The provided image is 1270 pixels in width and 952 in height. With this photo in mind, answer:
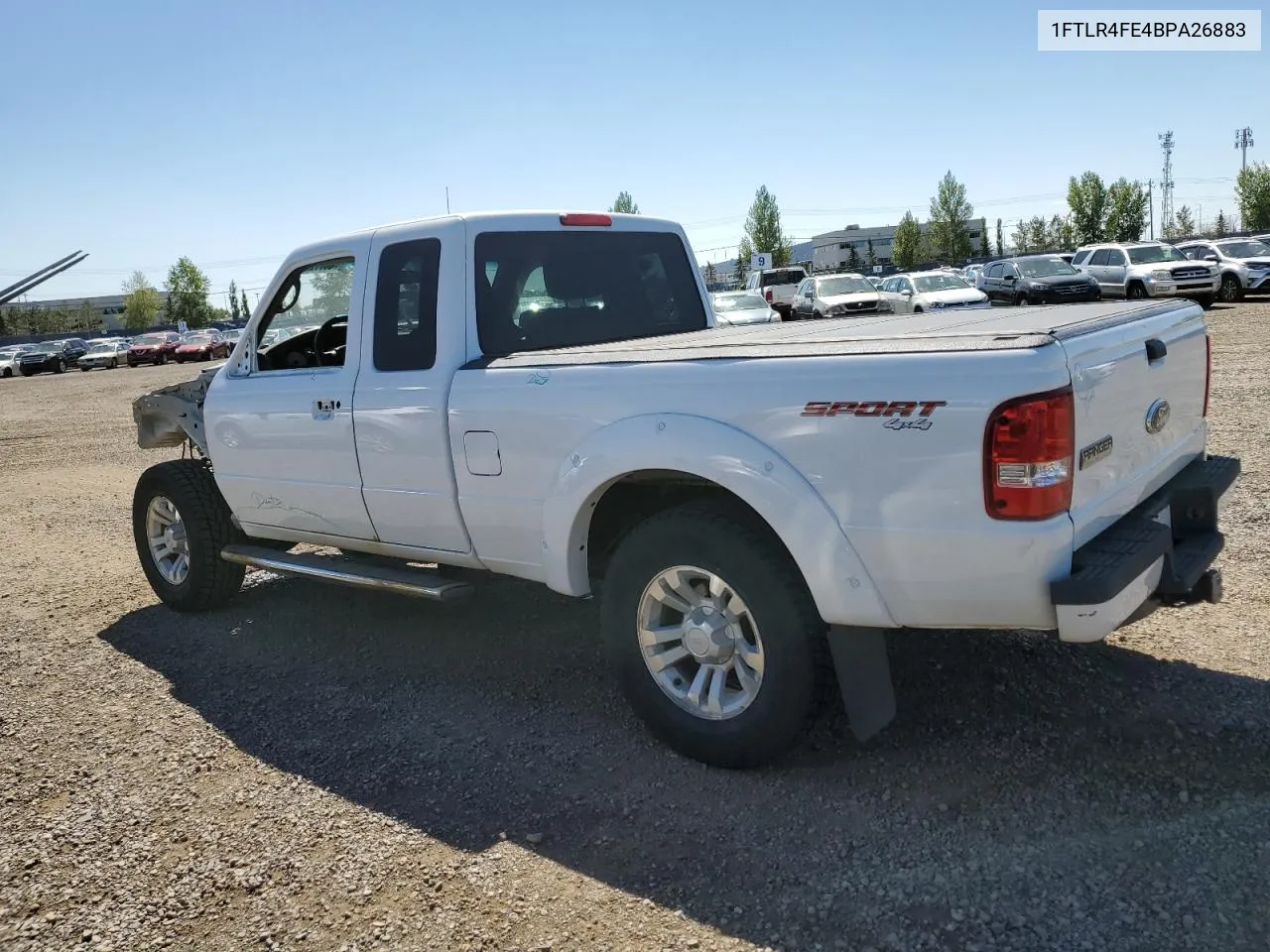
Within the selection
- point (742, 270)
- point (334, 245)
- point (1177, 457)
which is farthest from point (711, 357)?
point (742, 270)

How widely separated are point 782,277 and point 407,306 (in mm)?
32180

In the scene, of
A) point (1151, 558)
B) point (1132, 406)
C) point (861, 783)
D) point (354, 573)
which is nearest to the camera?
point (1151, 558)

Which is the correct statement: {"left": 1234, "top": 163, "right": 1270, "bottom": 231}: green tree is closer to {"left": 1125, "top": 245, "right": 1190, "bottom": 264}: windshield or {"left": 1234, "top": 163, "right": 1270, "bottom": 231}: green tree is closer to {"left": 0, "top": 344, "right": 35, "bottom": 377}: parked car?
{"left": 1125, "top": 245, "right": 1190, "bottom": 264}: windshield

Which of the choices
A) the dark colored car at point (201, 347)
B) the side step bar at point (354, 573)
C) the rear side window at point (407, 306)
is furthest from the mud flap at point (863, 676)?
the dark colored car at point (201, 347)

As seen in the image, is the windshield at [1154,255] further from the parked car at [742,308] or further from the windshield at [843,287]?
the parked car at [742,308]

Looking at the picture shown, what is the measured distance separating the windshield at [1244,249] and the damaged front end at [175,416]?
95.3ft

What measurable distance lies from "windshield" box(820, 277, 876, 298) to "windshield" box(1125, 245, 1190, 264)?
6.72 meters

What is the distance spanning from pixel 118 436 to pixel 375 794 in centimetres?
1485

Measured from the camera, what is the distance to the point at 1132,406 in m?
3.22

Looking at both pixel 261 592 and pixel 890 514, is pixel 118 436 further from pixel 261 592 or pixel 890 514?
pixel 890 514

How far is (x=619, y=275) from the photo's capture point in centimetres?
505

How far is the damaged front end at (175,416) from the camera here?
5.83 m

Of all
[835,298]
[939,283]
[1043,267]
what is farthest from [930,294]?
[1043,267]

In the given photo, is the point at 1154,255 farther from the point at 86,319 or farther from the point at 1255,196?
the point at 86,319
